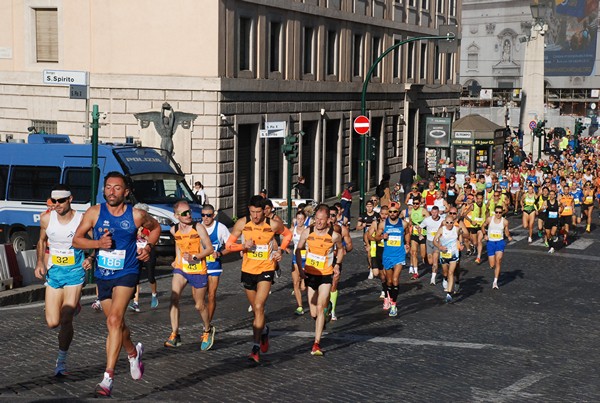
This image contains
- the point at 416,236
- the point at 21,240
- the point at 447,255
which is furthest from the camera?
the point at 21,240

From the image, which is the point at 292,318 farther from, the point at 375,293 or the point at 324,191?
the point at 324,191

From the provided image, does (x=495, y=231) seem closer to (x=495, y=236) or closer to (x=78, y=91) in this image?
(x=495, y=236)

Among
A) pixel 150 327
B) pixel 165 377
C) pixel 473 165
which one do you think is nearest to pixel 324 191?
pixel 473 165

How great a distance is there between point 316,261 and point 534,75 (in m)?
57.0

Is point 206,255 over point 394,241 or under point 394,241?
over

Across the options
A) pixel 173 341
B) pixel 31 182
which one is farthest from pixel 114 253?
pixel 31 182

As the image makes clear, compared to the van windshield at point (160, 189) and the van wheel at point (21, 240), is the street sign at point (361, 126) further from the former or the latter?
the van wheel at point (21, 240)

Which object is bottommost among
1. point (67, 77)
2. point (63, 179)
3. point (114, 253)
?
point (63, 179)

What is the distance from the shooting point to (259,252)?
12109 mm

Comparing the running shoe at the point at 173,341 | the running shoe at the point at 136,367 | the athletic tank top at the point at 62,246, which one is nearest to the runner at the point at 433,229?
the running shoe at the point at 173,341

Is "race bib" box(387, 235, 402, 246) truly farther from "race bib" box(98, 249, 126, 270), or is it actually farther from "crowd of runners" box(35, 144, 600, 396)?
"race bib" box(98, 249, 126, 270)

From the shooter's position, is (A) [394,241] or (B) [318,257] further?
(A) [394,241]

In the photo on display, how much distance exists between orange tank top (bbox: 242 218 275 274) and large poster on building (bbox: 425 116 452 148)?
3520 centimetres

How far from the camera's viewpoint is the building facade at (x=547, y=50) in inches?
4476
